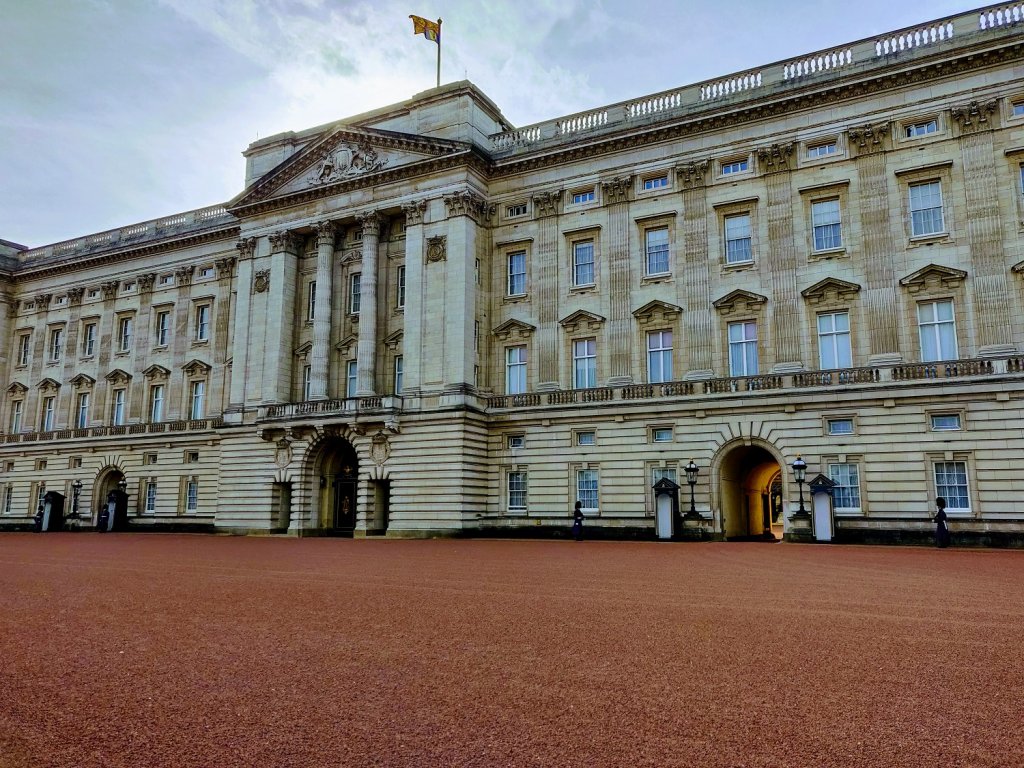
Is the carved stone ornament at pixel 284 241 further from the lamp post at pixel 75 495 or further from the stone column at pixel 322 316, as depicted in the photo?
the lamp post at pixel 75 495

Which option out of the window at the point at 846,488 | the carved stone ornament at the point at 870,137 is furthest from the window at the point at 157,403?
the carved stone ornament at the point at 870,137

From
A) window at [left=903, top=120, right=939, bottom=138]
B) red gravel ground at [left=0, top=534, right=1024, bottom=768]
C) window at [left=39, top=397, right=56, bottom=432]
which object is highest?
window at [left=903, top=120, right=939, bottom=138]

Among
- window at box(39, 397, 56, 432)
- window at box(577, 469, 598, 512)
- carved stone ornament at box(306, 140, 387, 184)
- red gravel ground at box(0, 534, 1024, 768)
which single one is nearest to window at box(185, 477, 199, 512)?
window at box(39, 397, 56, 432)

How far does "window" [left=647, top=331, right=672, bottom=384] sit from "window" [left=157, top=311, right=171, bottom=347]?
3514 cm

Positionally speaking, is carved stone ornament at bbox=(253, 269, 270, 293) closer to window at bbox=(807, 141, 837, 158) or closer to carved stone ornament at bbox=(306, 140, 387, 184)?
carved stone ornament at bbox=(306, 140, 387, 184)

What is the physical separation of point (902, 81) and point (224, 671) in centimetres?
3624

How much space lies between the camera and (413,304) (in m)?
41.9

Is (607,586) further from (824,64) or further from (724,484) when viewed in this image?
(824,64)

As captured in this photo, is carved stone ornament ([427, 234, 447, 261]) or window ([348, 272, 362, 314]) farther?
window ([348, 272, 362, 314])

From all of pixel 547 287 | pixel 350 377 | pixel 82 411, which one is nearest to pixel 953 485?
pixel 547 287

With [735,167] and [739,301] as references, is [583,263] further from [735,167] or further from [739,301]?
[735,167]

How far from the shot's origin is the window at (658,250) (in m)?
38.8

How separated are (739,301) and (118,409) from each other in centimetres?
4405

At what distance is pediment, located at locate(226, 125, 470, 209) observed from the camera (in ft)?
140
